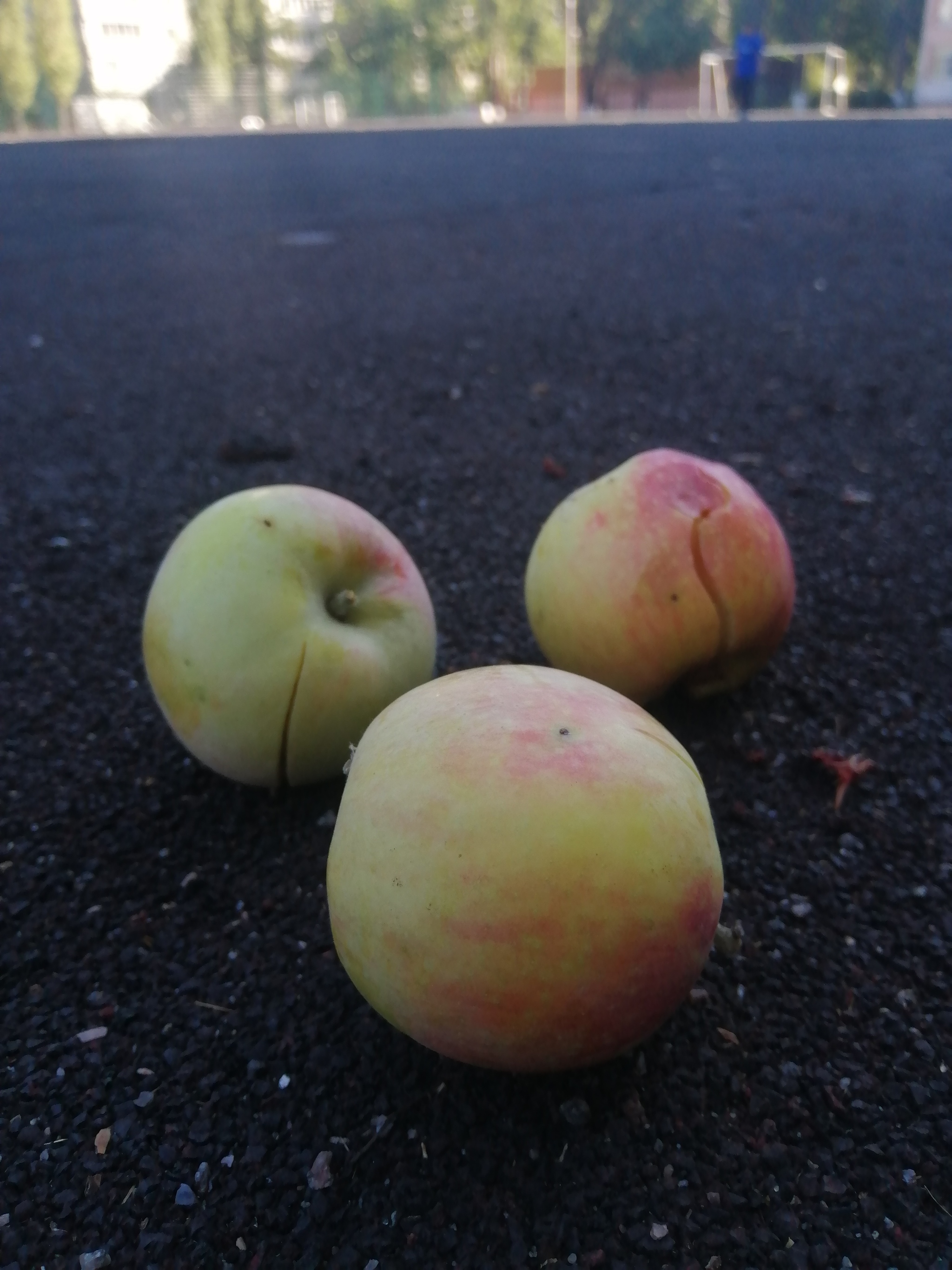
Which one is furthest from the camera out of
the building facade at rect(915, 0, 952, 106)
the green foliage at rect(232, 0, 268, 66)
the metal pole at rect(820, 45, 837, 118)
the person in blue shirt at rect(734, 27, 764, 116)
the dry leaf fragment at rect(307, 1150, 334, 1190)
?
the green foliage at rect(232, 0, 268, 66)

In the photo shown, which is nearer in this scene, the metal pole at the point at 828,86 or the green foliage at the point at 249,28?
the metal pole at the point at 828,86

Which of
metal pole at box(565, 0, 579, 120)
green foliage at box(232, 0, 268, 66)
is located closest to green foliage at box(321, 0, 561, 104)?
metal pole at box(565, 0, 579, 120)

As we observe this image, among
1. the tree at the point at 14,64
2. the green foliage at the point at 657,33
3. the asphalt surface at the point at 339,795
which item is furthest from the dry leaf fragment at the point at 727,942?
the green foliage at the point at 657,33

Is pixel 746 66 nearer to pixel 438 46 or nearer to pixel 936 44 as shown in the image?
pixel 936 44

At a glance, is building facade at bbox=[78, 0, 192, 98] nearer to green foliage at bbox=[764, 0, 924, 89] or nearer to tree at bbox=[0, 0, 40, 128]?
tree at bbox=[0, 0, 40, 128]

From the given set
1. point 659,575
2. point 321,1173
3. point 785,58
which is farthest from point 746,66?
point 321,1173

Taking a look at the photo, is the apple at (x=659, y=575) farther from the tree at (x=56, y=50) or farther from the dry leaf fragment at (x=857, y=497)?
the tree at (x=56, y=50)
